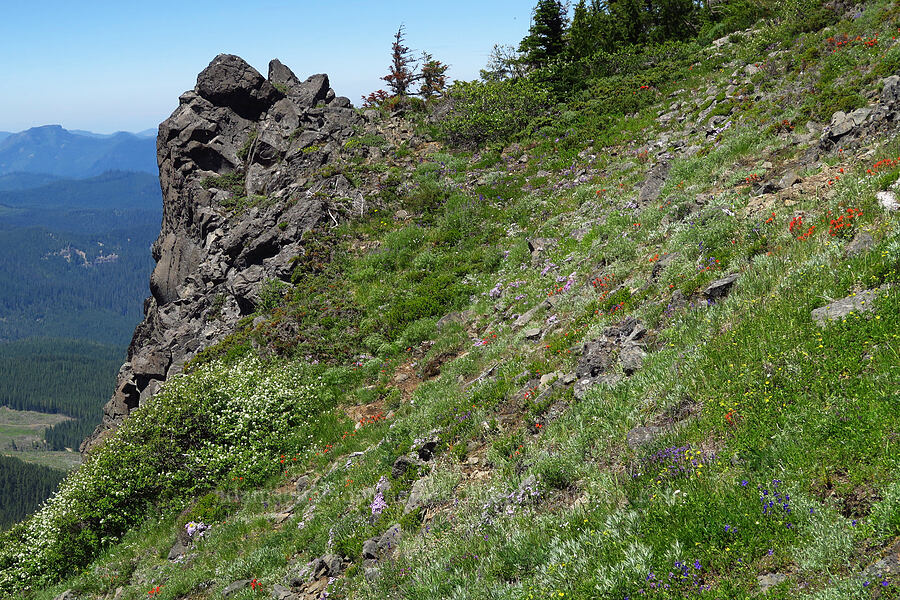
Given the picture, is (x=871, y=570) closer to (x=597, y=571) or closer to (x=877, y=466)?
(x=877, y=466)

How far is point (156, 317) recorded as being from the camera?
3297cm

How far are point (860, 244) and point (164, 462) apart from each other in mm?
18860

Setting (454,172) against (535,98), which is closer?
(454,172)

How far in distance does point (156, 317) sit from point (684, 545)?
35.7 metres

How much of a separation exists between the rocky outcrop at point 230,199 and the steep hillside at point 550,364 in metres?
0.33

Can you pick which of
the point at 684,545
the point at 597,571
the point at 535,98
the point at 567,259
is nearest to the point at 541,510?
the point at 597,571

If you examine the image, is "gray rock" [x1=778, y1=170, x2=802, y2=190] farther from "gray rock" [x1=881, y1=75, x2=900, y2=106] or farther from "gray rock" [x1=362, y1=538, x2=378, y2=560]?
"gray rock" [x1=362, y1=538, x2=378, y2=560]

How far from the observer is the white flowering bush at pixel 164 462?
15078 mm

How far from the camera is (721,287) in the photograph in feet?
29.6

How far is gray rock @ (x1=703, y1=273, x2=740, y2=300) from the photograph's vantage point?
29.4 feet

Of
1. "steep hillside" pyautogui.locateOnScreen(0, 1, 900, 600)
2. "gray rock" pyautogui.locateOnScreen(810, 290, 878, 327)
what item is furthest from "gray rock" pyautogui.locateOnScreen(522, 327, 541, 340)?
"gray rock" pyautogui.locateOnScreen(810, 290, 878, 327)

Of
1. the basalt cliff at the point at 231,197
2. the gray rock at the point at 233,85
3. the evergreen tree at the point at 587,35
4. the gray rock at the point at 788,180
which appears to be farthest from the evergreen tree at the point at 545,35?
the gray rock at the point at 788,180

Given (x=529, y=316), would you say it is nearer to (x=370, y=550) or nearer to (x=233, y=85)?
(x=370, y=550)

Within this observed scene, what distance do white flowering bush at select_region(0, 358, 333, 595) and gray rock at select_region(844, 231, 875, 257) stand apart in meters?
14.4
